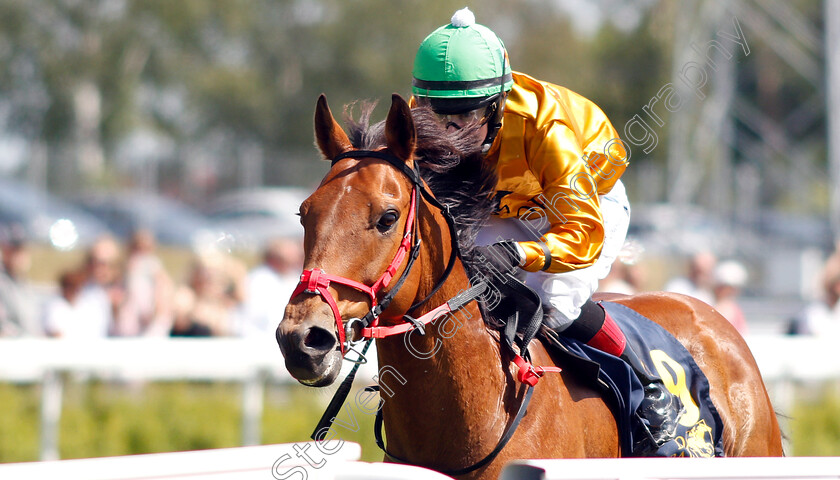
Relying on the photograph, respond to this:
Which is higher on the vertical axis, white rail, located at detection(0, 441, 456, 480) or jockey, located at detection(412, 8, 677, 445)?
jockey, located at detection(412, 8, 677, 445)

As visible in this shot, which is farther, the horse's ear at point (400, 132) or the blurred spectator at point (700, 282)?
the blurred spectator at point (700, 282)

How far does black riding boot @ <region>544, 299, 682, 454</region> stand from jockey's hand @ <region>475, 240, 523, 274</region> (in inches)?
16.0

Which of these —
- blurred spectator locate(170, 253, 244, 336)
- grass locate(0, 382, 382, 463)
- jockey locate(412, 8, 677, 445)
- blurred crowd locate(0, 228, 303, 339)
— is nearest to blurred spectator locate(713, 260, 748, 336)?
grass locate(0, 382, 382, 463)

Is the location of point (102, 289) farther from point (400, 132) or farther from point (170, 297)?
point (400, 132)

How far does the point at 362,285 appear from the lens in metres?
2.32

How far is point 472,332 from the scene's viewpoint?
2658mm

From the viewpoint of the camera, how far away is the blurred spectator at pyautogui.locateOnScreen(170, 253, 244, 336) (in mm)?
6254

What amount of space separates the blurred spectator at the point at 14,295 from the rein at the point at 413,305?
4.33m

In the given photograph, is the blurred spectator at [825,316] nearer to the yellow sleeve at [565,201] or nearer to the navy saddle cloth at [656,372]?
the navy saddle cloth at [656,372]

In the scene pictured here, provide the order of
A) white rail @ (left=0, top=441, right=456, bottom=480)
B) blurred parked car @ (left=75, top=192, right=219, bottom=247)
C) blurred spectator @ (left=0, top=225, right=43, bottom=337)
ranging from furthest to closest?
blurred parked car @ (left=75, top=192, right=219, bottom=247), blurred spectator @ (left=0, top=225, right=43, bottom=337), white rail @ (left=0, top=441, right=456, bottom=480)

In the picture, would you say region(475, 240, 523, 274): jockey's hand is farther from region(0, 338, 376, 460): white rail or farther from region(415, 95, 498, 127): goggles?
region(0, 338, 376, 460): white rail

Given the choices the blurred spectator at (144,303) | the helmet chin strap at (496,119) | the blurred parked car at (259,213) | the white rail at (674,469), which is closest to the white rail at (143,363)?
the blurred spectator at (144,303)

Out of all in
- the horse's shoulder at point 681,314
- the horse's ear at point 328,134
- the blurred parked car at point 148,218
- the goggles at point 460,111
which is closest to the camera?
the horse's ear at point 328,134

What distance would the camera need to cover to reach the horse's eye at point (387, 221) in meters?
2.39
